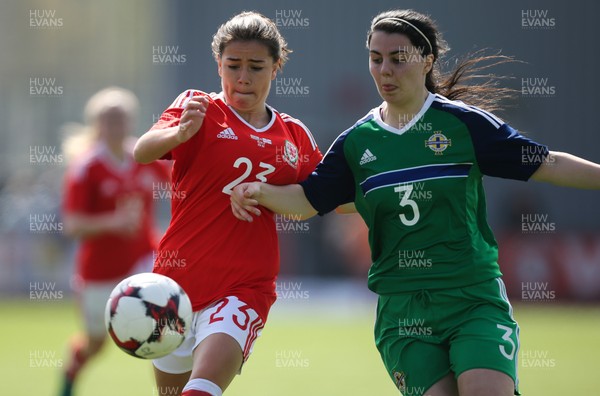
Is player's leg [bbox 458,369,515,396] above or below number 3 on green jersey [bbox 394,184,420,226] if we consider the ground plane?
below

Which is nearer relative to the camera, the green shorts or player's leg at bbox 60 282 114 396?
the green shorts

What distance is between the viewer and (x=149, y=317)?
15.3 ft

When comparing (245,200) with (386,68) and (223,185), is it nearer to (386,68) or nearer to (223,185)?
(223,185)

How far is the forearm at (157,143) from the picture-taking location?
4.91 metres

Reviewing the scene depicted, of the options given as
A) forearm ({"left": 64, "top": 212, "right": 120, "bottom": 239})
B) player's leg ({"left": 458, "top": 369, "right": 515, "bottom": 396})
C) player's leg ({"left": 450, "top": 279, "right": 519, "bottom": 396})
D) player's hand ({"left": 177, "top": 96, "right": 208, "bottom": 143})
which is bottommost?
forearm ({"left": 64, "top": 212, "right": 120, "bottom": 239})

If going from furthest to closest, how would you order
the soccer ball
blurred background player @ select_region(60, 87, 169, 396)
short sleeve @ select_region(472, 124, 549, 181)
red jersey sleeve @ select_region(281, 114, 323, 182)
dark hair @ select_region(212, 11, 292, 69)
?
blurred background player @ select_region(60, 87, 169, 396)
red jersey sleeve @ select_region(281, 114, 323, 182)
dark hair @ select_region(212, 11, 292, 69)
short sleeve @ select_region(472, 124, 549, 181)
the soccer ball

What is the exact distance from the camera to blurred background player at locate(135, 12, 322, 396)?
500cm

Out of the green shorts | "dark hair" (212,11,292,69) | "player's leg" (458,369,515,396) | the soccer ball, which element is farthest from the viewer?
"dark hair" (212,11,292,69)

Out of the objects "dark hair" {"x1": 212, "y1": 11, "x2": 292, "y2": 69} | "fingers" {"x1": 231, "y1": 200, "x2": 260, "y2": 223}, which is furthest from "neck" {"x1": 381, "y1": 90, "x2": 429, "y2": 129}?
"fingers" {"x1": 231, "y1": 200, "x2": 260, "y2": 223}

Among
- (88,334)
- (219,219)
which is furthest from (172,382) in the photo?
(88,334)

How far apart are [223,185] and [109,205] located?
13.2 feet

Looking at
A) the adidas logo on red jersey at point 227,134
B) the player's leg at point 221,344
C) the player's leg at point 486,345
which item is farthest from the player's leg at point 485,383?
the adidas logo on red jersey at point 227,134

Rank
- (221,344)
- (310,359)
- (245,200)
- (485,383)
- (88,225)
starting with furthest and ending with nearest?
(310,359) → (88,225) → (245,200) → (221,344) → (485,383)

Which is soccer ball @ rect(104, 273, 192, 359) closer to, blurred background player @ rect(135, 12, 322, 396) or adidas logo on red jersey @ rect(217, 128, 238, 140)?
blurred background player @ rect(135, 12, 322, 396)
